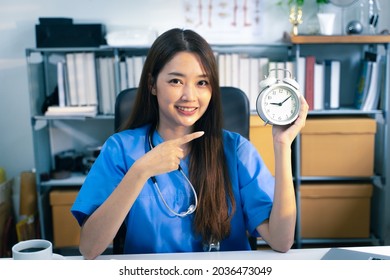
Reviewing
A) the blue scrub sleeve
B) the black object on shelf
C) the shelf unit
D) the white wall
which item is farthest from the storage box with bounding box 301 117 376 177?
the blue scrub sleeve

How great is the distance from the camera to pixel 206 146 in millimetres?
1398

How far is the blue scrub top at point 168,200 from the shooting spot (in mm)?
1309

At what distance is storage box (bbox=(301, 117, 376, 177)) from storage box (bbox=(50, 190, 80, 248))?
4.17 feet

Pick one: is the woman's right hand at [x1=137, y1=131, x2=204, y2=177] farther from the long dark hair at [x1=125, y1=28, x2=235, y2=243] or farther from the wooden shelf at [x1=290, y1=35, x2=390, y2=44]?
the wooden shelf at [x1=290, y1=35, x2=390, y2=44]

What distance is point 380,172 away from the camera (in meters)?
2.92

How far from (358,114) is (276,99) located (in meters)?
1.89

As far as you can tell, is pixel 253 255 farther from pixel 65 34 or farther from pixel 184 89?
pixel 65 34

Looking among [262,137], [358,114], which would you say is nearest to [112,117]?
[262,137]

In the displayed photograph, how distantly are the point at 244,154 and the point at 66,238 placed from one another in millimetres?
1690

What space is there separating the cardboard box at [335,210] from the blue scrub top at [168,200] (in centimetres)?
142

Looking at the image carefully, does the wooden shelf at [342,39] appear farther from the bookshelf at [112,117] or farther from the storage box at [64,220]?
the storage box at [64,220]

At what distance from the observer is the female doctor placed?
4.03ft
